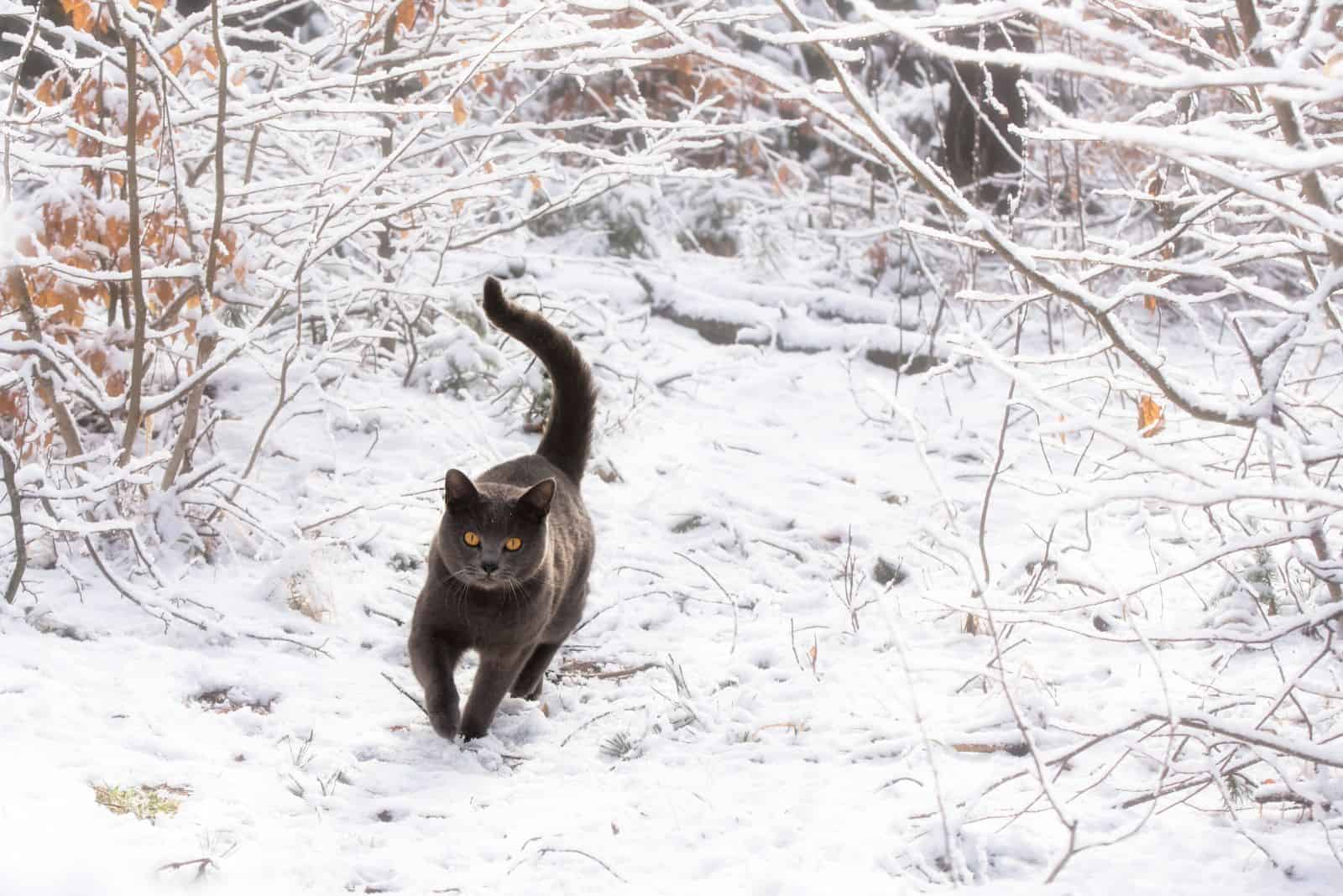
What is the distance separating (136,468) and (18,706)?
43.6 inches

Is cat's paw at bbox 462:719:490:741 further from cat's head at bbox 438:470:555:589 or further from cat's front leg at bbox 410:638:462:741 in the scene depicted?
cat's head at bbox 438:470:555:589

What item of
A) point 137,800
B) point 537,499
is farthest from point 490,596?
point 137,800

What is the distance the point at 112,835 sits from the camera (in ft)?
7.45

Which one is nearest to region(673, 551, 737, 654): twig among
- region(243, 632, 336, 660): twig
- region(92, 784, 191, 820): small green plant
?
region(243, 632, 336, 660): twig

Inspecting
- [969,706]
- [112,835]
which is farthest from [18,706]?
[969,706]

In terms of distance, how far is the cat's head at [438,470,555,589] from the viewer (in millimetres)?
3500

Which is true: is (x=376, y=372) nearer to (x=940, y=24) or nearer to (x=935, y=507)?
(x=935, y=507)

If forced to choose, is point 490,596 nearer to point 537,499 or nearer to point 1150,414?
point 537,499

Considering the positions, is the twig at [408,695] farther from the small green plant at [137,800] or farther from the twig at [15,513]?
the twig at [15,513]

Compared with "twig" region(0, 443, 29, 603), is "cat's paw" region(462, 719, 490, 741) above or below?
below

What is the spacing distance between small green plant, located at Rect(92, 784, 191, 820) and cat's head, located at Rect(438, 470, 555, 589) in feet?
3.71

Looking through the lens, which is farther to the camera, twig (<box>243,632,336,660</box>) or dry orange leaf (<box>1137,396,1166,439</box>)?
twig (<box>243,632,336,660</box>)

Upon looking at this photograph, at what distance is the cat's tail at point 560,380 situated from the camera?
395 centimetres

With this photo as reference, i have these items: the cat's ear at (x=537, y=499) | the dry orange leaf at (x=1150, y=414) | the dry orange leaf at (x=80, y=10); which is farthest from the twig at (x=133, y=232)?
the dry orange leaf at (x=1150, y=414)
